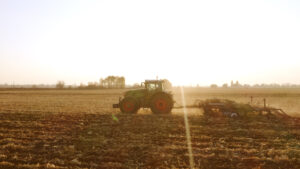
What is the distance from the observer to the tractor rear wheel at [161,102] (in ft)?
48.8

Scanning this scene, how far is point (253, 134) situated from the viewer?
1007cm

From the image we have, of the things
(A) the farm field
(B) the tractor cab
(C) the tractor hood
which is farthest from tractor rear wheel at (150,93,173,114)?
(A) the farm field

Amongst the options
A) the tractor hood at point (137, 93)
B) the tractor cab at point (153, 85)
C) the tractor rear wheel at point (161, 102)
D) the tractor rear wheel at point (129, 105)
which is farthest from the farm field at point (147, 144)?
the tractor cab at point (153, 85)

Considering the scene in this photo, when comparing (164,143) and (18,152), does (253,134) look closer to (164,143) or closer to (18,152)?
(164,143)

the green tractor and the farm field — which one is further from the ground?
the green tractor

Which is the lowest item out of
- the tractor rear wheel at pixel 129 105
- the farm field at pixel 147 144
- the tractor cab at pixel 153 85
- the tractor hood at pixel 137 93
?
the farm field at pixel 147 144

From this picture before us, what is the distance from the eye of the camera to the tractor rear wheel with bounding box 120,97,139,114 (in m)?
15.3

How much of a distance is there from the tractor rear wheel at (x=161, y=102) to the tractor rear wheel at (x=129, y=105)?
121cm

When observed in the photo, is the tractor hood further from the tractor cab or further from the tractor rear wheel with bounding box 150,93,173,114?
the tractor rear wheel with bounding box 150,93,173,114

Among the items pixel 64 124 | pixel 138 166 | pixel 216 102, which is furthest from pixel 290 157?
pixel 64 124

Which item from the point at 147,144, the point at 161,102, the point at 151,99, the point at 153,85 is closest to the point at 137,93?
the point at 151,99

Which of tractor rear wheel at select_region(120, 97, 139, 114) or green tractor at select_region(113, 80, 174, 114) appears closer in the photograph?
green tractor at select_region(113, 80, 174, 114)

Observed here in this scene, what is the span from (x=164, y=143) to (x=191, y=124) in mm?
3933

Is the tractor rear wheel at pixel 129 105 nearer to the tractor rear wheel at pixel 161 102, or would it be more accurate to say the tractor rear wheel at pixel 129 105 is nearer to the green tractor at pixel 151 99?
the green tractor at pixel 151 99
